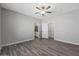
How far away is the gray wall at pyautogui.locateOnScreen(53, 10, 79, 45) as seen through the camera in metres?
4.57

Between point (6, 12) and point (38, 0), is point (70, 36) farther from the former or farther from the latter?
point (6, 12)

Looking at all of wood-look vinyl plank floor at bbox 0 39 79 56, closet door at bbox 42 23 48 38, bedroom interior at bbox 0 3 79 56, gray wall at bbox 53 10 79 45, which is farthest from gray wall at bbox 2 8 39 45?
gray wall at bbox 53 10 79 45

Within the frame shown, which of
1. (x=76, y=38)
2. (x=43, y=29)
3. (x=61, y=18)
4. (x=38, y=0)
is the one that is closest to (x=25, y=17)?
(x=43, y=29)

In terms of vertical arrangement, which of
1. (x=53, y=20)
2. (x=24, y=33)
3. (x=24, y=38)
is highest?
(x=53, y=20)

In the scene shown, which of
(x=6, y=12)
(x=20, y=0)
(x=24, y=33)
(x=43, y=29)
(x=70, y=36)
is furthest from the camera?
(x=43, y=29)

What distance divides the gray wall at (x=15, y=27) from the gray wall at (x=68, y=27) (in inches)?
107

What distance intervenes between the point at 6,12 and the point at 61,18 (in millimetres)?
4449

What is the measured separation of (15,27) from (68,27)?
4.19 metres

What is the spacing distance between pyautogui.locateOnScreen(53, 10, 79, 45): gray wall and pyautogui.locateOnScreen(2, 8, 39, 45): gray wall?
8.92ft

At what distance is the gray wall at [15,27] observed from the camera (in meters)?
4.20

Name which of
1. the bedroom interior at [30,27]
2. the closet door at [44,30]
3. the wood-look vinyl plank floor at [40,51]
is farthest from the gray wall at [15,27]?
the closet door at [44,30]

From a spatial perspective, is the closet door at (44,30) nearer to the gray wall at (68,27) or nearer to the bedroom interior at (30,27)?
the bedroom interior at (30,27)

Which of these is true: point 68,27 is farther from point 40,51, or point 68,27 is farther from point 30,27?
point 30,27

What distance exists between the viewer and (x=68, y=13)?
5031 millimetres
